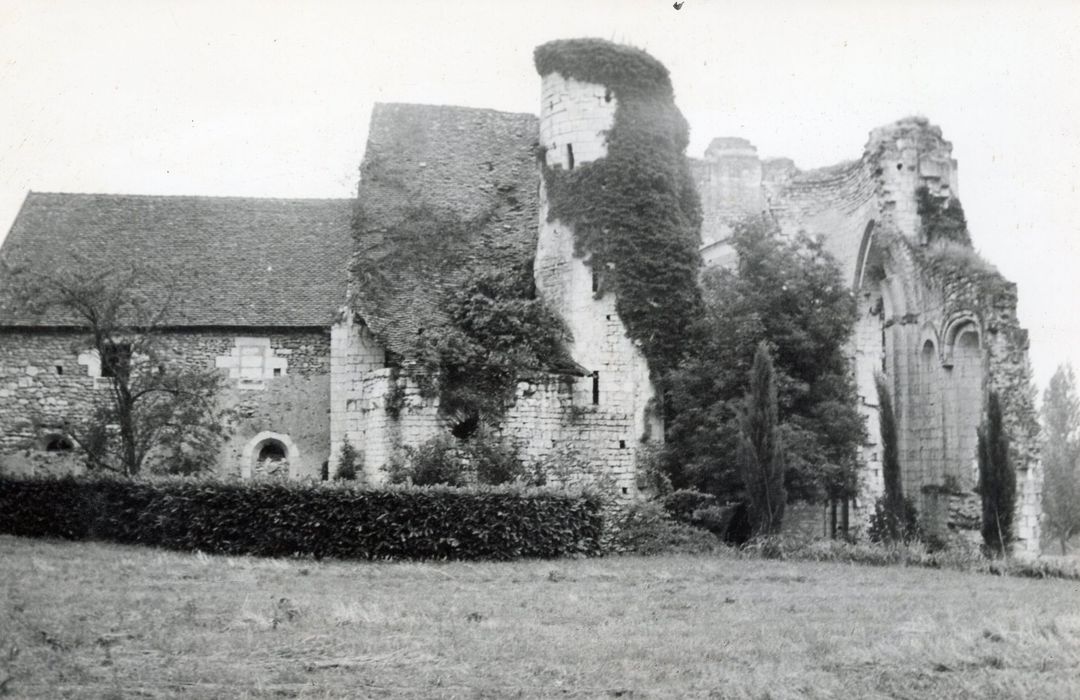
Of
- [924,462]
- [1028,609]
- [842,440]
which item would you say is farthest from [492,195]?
[1028,609]

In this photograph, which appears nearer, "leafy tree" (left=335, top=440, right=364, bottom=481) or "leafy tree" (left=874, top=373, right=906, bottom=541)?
"leafy tree" (left=874, top=373, right=906, bottom=541)

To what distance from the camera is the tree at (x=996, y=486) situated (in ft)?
63.9

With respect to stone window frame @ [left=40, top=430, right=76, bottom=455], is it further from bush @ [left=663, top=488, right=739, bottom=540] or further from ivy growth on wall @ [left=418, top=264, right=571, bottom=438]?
bush @ [left=663, top=488, right=739, bottom=540]

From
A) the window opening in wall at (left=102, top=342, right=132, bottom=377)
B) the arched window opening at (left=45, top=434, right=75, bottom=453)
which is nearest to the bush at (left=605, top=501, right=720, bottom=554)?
the window opening in wall at (left=102, top=342, right=132, bottom=377)

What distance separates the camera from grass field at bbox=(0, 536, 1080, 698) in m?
8.94

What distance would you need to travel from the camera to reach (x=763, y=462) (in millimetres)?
19781

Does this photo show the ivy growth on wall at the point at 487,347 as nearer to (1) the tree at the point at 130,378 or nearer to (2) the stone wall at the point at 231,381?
(2) the stone wall at the point at 231,381

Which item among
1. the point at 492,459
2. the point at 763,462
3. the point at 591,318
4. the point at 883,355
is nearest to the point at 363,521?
the point at 492,459

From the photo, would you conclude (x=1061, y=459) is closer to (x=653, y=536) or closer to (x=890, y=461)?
(x=890, y=461)

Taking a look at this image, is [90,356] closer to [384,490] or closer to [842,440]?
[384,490]

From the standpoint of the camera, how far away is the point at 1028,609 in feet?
41.1

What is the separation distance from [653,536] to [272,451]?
1021cm

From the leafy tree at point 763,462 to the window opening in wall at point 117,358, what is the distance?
1223 centimetres

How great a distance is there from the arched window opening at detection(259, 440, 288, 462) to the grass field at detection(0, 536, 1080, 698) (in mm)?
10523
